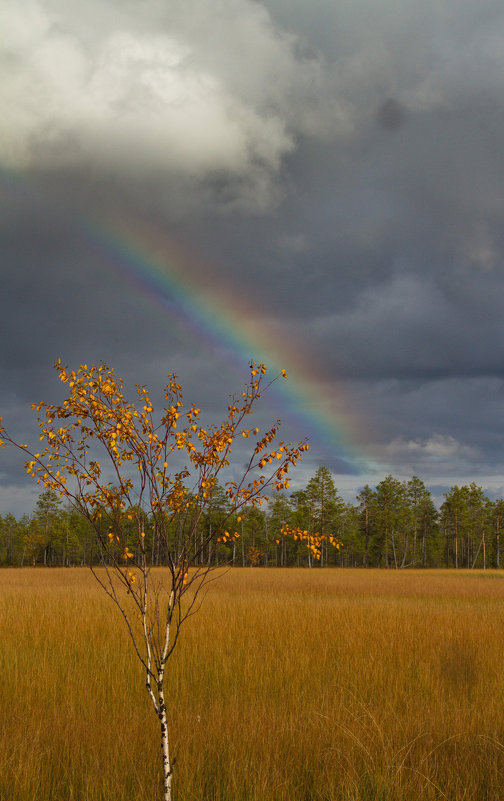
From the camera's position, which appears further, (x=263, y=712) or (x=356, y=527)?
(x=356, y=527)

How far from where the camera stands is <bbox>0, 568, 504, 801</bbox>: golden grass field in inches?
168

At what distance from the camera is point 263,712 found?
570cm

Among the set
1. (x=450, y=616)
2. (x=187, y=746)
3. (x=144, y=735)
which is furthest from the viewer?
(x=450, y=616)

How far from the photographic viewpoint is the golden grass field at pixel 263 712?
14.0 ft

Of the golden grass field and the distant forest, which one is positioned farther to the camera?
the distant forest

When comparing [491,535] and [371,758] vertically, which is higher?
[371,758]

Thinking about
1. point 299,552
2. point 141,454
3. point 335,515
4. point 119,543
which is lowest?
point 299,552

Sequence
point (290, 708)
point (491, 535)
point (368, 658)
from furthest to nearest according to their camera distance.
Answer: point (491, 535) < point (368, 658) < point (290, 708)

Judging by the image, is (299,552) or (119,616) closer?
(119,616)

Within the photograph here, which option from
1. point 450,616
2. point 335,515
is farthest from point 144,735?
point 335,515

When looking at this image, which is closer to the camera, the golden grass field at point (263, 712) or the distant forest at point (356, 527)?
the golden grass field at point (263, 712)

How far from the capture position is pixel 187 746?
4.78m

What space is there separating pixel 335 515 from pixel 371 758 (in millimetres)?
76027

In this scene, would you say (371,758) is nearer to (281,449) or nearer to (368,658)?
(281,449)
